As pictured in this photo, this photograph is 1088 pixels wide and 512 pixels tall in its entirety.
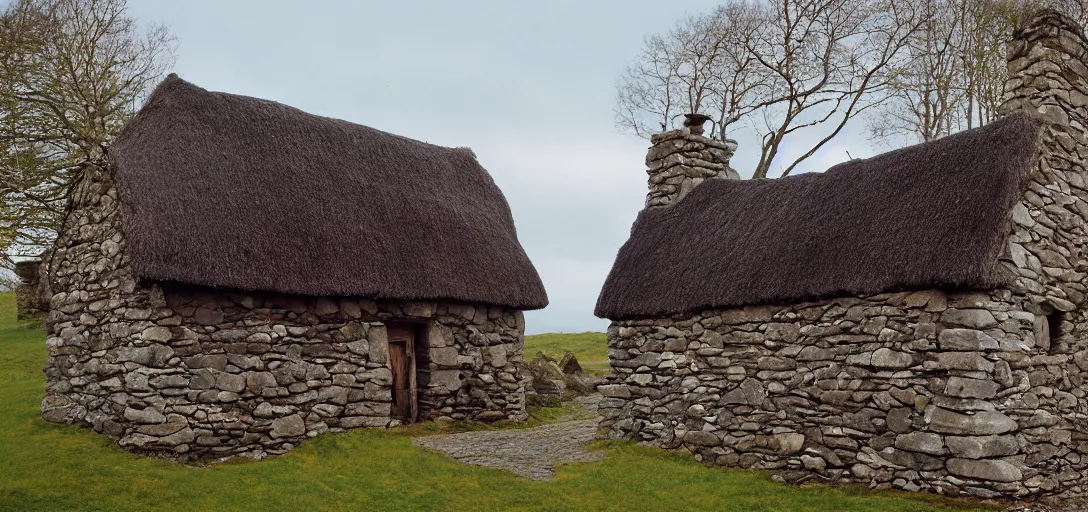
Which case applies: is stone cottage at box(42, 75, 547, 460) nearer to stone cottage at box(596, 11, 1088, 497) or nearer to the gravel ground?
the gravel ground

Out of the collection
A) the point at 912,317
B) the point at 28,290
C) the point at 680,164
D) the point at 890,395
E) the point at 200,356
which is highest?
the point at 680,164

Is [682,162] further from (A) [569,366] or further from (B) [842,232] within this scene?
(A) [569,366]

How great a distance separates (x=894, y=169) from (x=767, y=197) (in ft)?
7.00

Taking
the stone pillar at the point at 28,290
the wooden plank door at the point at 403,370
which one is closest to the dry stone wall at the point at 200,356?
the wooden plank door at the point at 403,370

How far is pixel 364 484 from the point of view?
10.3 meters

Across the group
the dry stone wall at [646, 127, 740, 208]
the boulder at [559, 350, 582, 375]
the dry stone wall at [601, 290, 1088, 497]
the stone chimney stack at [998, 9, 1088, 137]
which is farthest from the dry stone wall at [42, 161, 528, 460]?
the stone chimney stack at [998, 9, 1088, 137]

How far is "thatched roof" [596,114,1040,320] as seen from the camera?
9.19 meters

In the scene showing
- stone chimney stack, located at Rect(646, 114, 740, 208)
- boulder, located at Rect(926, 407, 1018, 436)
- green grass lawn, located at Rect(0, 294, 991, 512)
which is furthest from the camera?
stone chimney stack, located at Rect(646, 114, 740, 208)

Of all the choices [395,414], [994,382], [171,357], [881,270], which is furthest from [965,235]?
[171,357]

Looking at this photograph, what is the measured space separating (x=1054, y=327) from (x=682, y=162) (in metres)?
6.40

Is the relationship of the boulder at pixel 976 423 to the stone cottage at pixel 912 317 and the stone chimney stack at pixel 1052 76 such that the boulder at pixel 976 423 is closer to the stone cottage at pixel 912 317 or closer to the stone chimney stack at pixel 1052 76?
the stone cottage at pixel 912 317

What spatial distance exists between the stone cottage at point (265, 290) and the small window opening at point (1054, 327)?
27.7 ft

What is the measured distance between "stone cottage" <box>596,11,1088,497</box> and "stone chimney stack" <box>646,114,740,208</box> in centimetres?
205

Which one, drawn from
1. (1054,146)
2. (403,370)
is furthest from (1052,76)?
(403,370)
